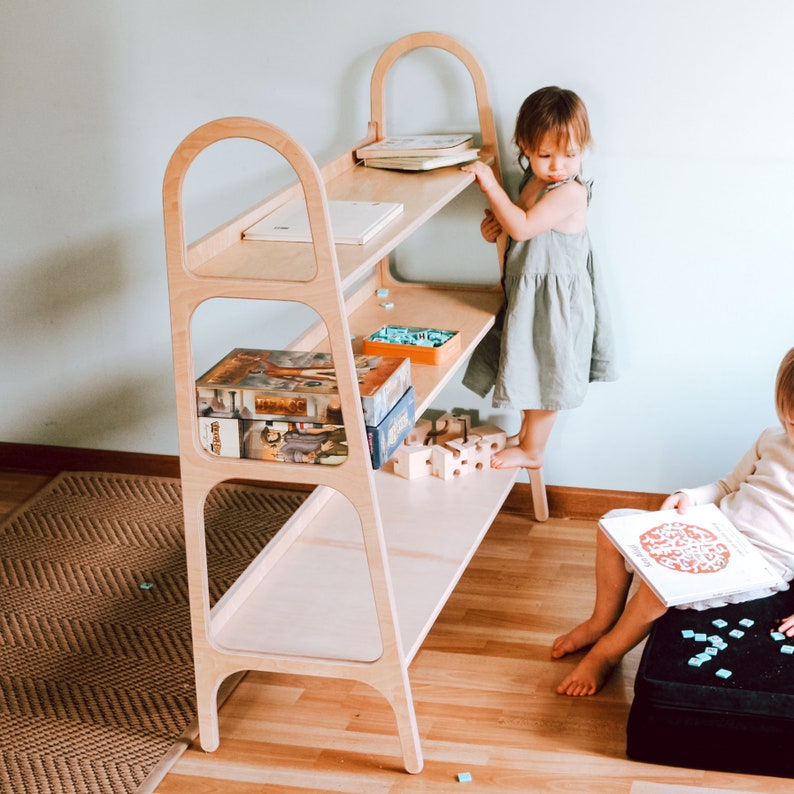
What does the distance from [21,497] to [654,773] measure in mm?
1691

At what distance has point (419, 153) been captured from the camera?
2.12m

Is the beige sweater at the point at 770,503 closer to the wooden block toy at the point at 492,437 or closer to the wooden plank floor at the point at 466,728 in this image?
the wooden plank floor at the point at 466,728

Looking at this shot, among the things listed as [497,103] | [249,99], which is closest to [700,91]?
[497,103]

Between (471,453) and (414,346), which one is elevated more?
(414,346)

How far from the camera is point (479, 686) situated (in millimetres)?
1939

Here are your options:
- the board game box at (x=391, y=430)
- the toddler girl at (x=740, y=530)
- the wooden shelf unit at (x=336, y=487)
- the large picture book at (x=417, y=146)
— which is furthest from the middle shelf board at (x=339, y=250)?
the toddler girl at (x=740, y=530)

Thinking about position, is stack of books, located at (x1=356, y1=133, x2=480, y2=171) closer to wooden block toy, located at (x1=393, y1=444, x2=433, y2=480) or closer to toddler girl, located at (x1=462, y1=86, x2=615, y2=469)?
toddler girl, located at (x1=462, y1=86, x2=615, y2=469)

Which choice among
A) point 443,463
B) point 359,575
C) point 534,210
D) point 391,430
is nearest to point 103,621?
point 359,575

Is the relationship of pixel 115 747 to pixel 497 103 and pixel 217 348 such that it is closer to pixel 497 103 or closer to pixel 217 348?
pixel 217 348

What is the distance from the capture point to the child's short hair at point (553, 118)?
2053mm

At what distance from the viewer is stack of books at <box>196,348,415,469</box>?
1534 millimetres

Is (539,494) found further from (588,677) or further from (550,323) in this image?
(588,677)

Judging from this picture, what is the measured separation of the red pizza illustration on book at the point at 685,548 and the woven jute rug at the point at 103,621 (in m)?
0.83

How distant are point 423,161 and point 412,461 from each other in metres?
0.60
